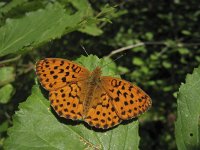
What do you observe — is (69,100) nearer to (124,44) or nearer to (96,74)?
(96,74)

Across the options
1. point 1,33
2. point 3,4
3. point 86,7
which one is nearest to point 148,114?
point 86,7

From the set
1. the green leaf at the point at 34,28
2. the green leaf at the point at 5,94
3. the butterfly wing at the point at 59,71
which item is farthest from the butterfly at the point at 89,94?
the green leaf at the point at 5,94

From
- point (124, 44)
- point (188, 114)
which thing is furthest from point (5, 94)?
point (124, 44)

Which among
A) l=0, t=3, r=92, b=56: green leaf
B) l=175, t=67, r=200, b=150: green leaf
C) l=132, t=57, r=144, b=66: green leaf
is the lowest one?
l=132, t=57, r=144, b=66: green leaf

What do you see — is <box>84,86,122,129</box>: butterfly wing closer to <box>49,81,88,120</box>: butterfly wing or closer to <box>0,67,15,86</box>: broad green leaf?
<box>49,81,88,120</box>: butterfly wing

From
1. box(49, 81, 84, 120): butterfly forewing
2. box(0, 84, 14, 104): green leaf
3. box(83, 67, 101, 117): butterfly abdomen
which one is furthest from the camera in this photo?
box(0, 84, 14, 104): green leaf

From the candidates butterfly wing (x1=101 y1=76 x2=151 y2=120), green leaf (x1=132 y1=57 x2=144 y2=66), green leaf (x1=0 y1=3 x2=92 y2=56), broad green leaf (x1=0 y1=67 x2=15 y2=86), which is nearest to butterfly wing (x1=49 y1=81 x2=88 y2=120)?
butterfly wing (x1=101 y1=76 x2=151 y2=120)

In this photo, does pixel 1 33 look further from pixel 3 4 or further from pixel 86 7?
pixel 86 7
